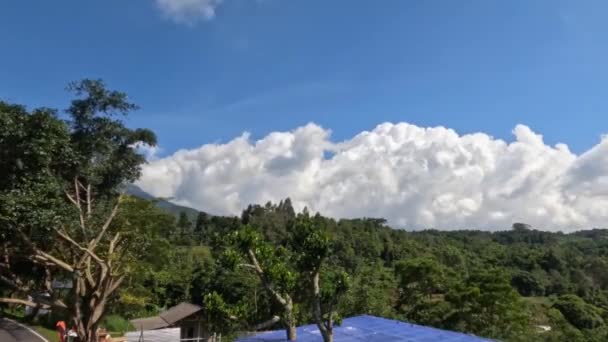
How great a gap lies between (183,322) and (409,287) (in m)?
13.9

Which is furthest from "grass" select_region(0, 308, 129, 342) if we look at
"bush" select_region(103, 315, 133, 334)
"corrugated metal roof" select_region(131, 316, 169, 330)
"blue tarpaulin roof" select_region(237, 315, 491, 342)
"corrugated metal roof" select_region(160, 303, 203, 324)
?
"blue tarpaulin roof" select_region(237, 315, 491, 342)

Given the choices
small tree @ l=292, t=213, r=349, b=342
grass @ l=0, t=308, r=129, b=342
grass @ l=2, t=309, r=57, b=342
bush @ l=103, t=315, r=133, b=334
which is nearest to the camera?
small tree @ l=292, t=213, r=349, b=342

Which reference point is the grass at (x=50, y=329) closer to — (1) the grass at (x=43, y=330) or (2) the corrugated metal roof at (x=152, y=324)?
(1) the grass at (x=43, y=330)

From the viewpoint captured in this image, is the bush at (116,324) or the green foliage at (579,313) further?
the green foliage at (579,313)

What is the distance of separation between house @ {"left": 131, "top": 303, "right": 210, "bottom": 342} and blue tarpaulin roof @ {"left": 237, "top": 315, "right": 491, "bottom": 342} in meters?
11.9

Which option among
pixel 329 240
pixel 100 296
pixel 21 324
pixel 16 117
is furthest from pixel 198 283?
pixel 329 240

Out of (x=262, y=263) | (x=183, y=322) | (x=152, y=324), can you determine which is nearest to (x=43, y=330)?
(x=152, y=324)

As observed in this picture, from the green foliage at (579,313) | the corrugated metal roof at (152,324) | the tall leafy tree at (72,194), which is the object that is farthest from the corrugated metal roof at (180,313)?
the green foliage at (579,313)

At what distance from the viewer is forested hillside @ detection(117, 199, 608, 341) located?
1379cm

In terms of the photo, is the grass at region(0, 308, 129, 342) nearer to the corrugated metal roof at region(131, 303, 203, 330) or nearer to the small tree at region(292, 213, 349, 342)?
the corrugated metal roof at region(131, 303, 203, 330)

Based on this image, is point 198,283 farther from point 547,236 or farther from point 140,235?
point 547,236

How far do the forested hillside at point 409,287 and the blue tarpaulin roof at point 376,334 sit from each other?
814 mm

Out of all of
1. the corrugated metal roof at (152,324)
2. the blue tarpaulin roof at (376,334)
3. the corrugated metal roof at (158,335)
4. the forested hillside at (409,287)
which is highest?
the forested hillside at (409,287)

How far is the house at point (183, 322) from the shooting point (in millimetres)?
23078
